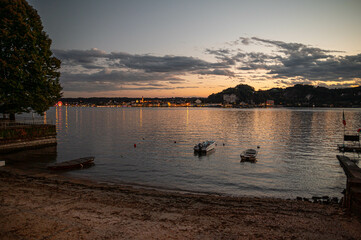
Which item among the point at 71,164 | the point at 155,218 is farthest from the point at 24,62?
the point at 155,218

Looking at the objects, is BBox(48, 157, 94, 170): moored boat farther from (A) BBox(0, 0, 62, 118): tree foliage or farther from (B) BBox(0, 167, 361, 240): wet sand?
(A) BBox(0, 0, 62, 118): tree foliage

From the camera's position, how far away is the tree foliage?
118 feet

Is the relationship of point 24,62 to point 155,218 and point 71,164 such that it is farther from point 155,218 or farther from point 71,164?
point 155,218

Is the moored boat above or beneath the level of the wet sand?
beneath

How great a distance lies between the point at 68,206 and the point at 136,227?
557cm

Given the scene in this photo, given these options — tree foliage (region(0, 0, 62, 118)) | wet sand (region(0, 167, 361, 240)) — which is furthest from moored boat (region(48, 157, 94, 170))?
tree foliage (region(0, 0, 62, 118))

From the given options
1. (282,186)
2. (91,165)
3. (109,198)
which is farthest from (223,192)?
(91,165)

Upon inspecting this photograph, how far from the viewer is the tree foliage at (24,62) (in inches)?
1421

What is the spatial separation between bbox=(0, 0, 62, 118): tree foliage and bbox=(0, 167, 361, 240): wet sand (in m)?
24.9

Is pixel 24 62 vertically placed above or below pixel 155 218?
above

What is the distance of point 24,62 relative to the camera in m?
37.4

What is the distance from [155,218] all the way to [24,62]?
36697 mm

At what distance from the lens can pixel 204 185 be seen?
85.4ft

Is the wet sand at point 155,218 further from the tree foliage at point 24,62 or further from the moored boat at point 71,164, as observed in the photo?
the tree foliage at point 24,62
